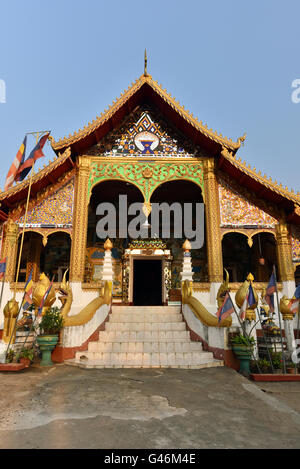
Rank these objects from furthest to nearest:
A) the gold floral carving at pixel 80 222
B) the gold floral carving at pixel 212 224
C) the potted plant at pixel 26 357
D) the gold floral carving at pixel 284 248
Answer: the gold floral carving at pixel 284 248, the gold floral carving at pixel 212 224, the gold floral carving at pixel 80 222, the potted plant at pixel 26 357

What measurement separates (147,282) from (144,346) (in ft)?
32.4

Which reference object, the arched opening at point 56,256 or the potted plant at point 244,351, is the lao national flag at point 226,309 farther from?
the arched opening at point 56,256

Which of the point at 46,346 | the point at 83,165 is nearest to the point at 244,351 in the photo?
the point at 46,346

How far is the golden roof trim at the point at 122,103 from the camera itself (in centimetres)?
1037

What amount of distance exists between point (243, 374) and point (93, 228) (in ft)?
30.5

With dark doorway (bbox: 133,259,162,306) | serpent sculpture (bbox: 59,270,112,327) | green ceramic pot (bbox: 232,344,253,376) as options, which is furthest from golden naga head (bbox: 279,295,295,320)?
dark doorway (bbox: 133,259,162,306)

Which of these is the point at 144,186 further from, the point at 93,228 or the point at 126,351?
the point at 126,351

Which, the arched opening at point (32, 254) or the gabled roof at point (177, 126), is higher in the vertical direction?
the gabled roof at point (177, 126)

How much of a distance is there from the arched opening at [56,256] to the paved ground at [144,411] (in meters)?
8.05

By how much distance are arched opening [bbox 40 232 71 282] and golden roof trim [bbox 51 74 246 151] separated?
14.2ft

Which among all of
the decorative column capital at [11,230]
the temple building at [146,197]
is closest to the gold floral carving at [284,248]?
the temple building at [146,197]

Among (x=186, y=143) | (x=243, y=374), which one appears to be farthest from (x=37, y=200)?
(x=243, y=374)

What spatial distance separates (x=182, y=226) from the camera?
531 inches

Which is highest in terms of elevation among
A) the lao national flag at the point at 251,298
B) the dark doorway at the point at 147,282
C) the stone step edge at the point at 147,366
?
the dark doorway at the point at 147,282
